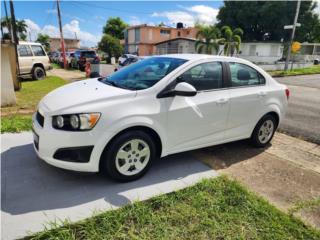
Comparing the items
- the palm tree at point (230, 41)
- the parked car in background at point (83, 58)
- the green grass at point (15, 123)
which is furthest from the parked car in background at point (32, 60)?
the palm tree at point (230, 41)

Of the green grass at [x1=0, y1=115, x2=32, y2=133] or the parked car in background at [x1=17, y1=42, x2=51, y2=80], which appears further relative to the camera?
the parked car in background at [x1=17, y1=42, x2=51, y2=80]

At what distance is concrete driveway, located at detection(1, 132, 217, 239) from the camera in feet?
8.64

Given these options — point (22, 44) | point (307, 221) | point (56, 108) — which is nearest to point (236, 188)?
point (307, 221)

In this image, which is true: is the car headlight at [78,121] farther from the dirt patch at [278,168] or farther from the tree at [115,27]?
the tree at [115,27]

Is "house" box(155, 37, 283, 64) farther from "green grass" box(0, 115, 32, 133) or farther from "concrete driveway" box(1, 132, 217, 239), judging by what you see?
"concrete driveway" box(1, 132, 217, 239)

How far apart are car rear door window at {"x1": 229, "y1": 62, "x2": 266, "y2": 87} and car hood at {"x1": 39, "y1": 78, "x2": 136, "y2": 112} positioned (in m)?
1.73

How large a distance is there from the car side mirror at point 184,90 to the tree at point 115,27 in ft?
178

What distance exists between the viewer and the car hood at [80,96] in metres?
3.07

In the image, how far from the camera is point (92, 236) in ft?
7.78

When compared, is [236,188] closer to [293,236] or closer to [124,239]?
[293,236]

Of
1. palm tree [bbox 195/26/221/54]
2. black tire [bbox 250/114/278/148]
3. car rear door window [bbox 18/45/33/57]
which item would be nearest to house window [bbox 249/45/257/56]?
palm tree [bbox 195/26/221/54]

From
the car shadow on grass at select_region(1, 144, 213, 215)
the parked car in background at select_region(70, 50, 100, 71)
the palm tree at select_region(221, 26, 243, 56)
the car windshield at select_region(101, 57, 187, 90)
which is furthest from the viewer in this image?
the palm tree at select_region(221, 26, 243, 56)

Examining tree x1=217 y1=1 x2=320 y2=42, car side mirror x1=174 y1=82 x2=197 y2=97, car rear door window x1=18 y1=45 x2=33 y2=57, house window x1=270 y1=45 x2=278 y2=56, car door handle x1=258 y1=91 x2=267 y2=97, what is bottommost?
car door handle x1=258 y1=91 x2=267 y2=97

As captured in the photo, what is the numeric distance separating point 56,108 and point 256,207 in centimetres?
254
